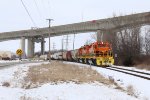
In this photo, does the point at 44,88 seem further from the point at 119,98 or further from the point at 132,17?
the point at 132,17

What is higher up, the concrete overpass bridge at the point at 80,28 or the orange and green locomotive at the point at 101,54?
the concrete overpass bridge at the point at 80,28

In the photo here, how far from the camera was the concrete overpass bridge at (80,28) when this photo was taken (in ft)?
235

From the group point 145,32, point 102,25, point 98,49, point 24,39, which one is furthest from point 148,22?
point 24,39

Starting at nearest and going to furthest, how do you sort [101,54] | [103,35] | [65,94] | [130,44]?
[65,94]
[101,54]
[130,44]
[103,35]

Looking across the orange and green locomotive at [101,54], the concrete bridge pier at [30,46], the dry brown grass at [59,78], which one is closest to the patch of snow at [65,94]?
the dry brown grass at [59,78]

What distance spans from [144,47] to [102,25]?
17260 mm

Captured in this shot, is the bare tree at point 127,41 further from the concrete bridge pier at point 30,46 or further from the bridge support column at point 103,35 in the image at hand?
the concrete bridge pier at point 30,46

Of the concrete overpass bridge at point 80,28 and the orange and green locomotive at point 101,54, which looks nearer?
the orange and green locomotive at point 101,54

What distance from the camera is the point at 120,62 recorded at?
6381cm

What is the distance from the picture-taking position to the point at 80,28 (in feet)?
287

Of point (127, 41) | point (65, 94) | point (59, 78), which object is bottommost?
point (65, 94)

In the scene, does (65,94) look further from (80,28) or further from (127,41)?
(80,28)

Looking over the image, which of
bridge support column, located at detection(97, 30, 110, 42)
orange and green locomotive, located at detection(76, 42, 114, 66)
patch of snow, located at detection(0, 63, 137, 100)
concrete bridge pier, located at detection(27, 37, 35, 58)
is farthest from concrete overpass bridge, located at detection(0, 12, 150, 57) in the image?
patch of snow, located at detection(0, 63, 137, 100)

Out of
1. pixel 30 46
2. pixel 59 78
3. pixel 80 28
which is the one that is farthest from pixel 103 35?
pixel 59 78
